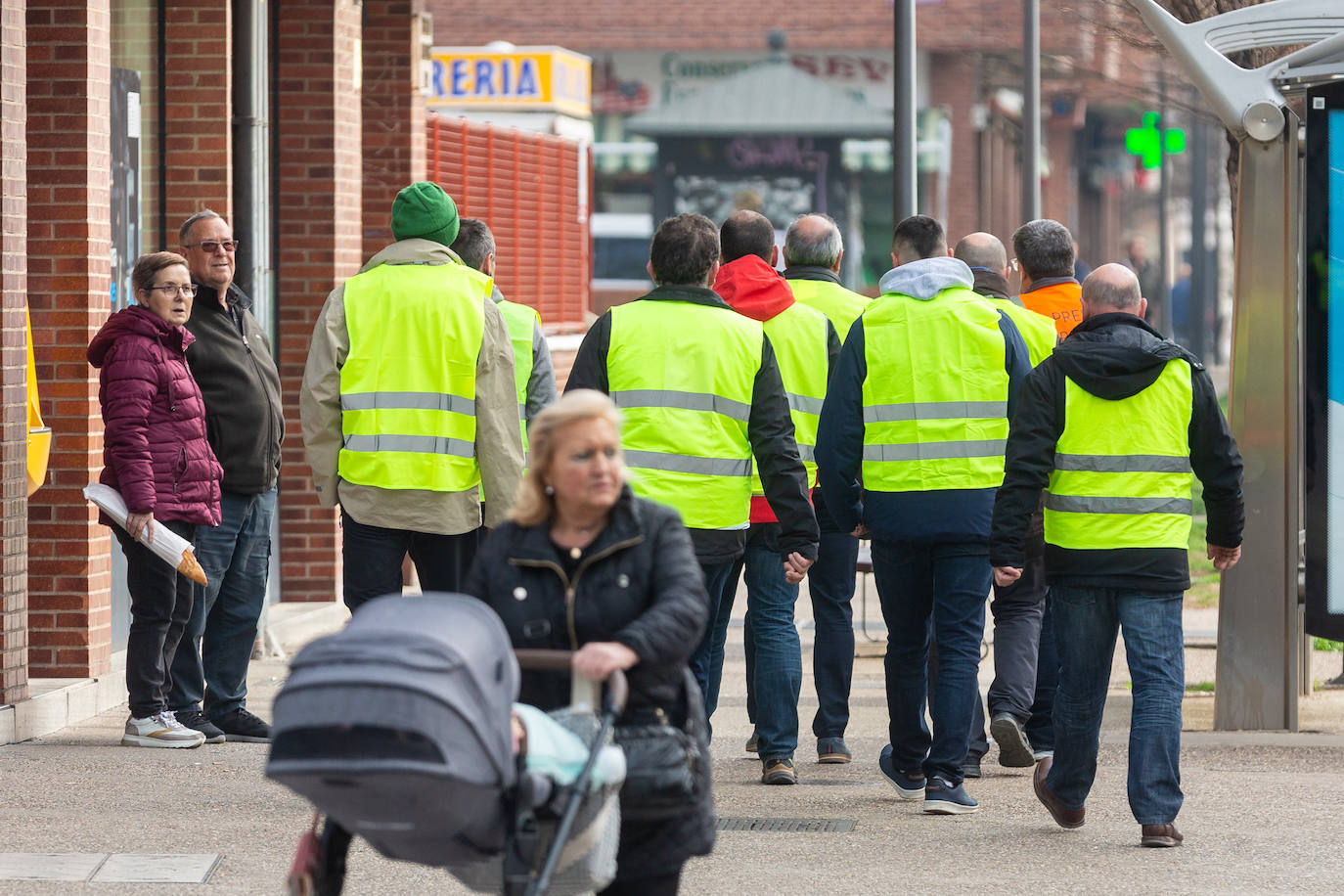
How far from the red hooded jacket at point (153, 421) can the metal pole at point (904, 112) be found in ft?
A: 17.6

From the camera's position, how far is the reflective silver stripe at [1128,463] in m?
6.64

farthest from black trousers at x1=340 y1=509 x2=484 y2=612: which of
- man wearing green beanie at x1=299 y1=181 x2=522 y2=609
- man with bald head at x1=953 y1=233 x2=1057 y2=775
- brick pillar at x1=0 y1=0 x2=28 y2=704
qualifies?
man with bald head at x1=953 y1=233 x2=1057 y2=775

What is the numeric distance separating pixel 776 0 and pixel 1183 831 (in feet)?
112

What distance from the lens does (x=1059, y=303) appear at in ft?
27.0

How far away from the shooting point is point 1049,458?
670 cm

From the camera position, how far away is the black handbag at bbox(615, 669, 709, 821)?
14.1 ft

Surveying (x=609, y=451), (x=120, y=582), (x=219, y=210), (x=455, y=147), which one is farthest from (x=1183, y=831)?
(x=455, y=147)

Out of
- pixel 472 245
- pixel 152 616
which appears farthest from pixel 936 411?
pixel 152 616

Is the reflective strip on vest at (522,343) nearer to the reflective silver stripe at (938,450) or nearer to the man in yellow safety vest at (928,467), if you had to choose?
the man in yellow safety vest at (928,467)

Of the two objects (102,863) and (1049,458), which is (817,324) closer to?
(1049,458)

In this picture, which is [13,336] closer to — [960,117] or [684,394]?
[684,394]

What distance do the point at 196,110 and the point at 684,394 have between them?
4.57m

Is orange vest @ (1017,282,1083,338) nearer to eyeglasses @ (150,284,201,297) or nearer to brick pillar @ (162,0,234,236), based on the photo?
eyeglasses @ (150,284,201,297)

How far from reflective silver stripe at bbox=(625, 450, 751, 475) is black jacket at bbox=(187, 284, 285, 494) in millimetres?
1959
